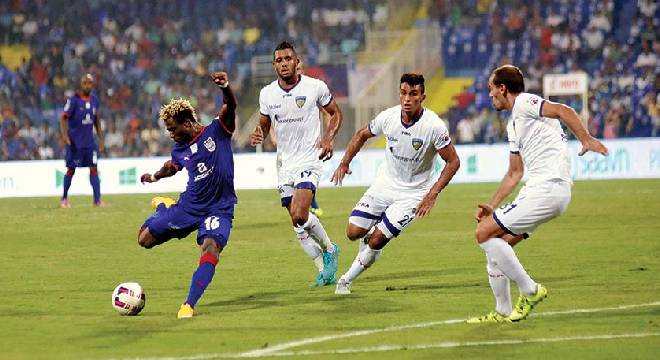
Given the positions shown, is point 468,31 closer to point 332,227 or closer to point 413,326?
point 332,227

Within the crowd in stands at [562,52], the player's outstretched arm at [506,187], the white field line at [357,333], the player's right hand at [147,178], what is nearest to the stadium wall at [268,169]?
the crowd in stands at [562,52]

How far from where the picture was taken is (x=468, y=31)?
128 feet

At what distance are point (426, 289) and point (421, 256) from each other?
326 cm

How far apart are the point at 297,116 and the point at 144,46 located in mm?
28498

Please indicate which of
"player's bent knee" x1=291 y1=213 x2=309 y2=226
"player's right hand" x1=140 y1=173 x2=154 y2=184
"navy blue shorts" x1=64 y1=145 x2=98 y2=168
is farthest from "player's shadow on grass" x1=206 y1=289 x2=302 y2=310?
"navy blue shorts" x1=64 y1=145 x2=98 y2=168

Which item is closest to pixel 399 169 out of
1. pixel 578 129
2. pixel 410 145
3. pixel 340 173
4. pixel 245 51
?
pixel 410 145

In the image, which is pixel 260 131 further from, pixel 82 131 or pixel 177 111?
pixel 82 131

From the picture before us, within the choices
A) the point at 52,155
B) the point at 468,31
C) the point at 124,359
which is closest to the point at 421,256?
the point at 124,359

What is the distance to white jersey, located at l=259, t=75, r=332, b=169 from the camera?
12.4m

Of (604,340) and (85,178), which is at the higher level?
(604,340)

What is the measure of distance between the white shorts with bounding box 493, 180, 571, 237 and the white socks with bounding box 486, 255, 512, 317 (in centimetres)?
32

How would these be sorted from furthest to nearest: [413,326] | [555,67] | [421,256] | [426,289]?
[555,67]
[421,256]
[426,289]
[413,326]

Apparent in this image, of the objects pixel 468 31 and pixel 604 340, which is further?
pixel 468 31

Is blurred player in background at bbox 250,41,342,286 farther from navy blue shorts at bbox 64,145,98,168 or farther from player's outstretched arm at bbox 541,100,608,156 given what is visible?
navy blue shorts at bbox 64,145,98,168
